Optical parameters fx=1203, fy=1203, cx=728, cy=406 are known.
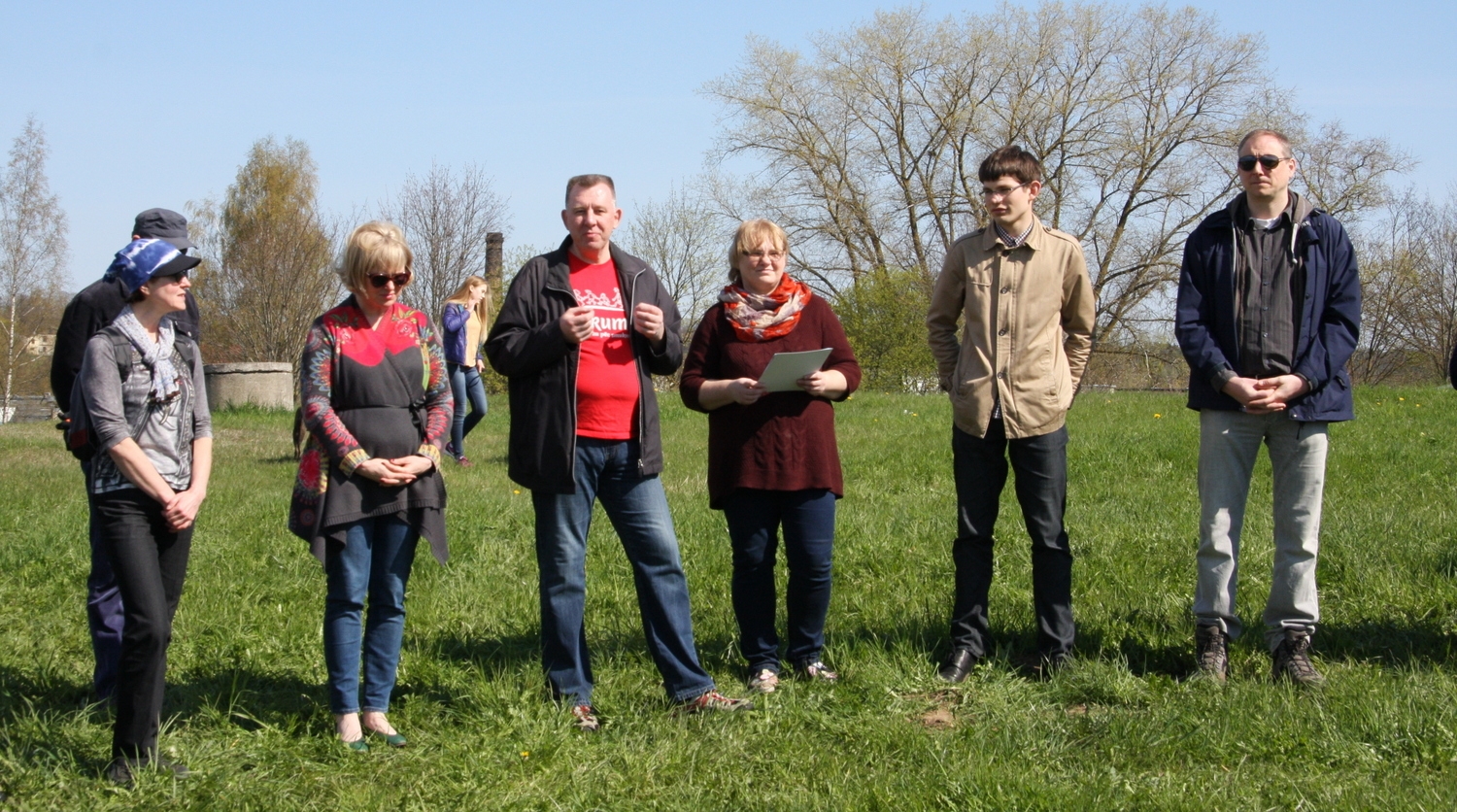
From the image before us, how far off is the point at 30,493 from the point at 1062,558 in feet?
26.9

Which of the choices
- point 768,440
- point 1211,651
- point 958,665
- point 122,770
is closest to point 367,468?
point 122,770

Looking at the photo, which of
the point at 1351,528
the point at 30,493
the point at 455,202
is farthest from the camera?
the point at 455,202

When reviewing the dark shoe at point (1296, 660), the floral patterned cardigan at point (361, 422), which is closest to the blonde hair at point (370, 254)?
the floral patterned cardigan at point (361, 422)

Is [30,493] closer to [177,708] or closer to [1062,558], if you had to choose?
[177,708]

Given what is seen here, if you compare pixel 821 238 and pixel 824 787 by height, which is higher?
pixel 821 238

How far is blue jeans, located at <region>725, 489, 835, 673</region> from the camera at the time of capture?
4.66 meters

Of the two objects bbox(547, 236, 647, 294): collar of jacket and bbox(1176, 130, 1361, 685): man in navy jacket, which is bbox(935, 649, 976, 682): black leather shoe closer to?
bbox(1176, 130, 1361, 685): man in navy jacket

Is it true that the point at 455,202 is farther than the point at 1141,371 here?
No

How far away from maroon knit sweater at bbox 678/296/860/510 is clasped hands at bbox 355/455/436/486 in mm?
1043

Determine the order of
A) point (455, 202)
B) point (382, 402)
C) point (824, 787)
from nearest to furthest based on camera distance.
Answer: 1. point (824, 787)
2. point (382, 402)
3. point (455, 202)

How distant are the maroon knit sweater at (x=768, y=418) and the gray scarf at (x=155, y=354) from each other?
1782 millimetres

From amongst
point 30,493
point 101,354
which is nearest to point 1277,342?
point 101,354

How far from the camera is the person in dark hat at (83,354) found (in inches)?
178

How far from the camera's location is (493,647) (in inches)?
204
